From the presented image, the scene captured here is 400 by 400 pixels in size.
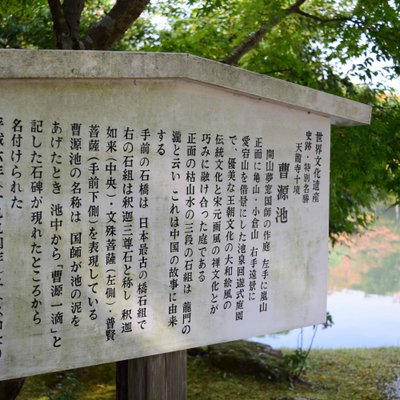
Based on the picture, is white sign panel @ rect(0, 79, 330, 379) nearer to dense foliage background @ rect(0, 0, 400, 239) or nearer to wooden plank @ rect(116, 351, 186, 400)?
wooden plank @ rect(116, 351, 186, 400)

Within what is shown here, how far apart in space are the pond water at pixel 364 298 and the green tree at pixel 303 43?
362 centimetres

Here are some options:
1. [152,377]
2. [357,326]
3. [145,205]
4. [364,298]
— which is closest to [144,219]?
[145,205]

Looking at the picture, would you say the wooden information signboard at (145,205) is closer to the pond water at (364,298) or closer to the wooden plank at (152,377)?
the wooden plank at (152,377)

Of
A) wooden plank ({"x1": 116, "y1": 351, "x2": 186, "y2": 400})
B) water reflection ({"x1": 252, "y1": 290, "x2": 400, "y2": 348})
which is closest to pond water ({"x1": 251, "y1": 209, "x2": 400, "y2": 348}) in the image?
water reflection ({"x1": 252, "y1": 290, "x2": 400, "y2": 348})

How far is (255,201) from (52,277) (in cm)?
127

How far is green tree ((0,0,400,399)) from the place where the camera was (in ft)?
15.4

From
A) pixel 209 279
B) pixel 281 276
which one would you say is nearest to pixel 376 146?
pixel 281 276

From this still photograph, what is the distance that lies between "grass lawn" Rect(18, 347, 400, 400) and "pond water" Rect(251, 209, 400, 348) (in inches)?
37.8

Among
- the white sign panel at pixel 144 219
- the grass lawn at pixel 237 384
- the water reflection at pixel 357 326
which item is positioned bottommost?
the water reflection at pixel 357 326

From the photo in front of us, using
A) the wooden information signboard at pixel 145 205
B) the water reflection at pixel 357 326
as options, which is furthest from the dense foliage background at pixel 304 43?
the water reflection at pixel 357 326

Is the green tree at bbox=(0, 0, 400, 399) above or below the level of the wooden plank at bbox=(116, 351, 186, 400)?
above

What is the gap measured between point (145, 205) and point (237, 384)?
162 inches

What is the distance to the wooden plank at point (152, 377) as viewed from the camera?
3479 millimetres

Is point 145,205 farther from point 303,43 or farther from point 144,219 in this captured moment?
point 303,43
